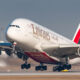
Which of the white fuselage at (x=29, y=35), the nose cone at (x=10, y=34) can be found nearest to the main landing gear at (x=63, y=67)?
the white fuselage at (x=29, y=35)

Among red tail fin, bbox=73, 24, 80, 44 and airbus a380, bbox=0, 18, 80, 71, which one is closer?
airbus a380, bbox=0, 18, 80, 71

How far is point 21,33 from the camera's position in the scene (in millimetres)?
66812

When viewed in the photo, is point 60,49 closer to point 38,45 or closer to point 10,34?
point 38,45

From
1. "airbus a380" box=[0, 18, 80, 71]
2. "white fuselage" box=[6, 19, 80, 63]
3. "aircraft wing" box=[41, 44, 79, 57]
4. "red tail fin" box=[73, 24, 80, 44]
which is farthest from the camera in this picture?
"red tail fin" box=[73, 24, 80, 44]

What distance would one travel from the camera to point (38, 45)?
71.0m

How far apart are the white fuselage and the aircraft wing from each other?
1.71 feet

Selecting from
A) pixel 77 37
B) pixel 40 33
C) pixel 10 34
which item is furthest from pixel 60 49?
pixel 77 37

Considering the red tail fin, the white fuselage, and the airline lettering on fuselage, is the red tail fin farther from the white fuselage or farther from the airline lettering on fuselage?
the airline lettering on fuselage

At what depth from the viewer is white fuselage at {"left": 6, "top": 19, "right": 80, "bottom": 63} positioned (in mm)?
66500

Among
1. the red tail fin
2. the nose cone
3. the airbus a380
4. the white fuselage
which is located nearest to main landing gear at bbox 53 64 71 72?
the airbus a380

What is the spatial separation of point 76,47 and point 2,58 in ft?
79.9

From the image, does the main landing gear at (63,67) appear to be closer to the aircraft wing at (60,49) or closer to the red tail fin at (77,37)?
the aircraft wing at (60,49)

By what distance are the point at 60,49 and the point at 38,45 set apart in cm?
462

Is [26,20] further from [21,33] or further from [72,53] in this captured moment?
[72,53]
